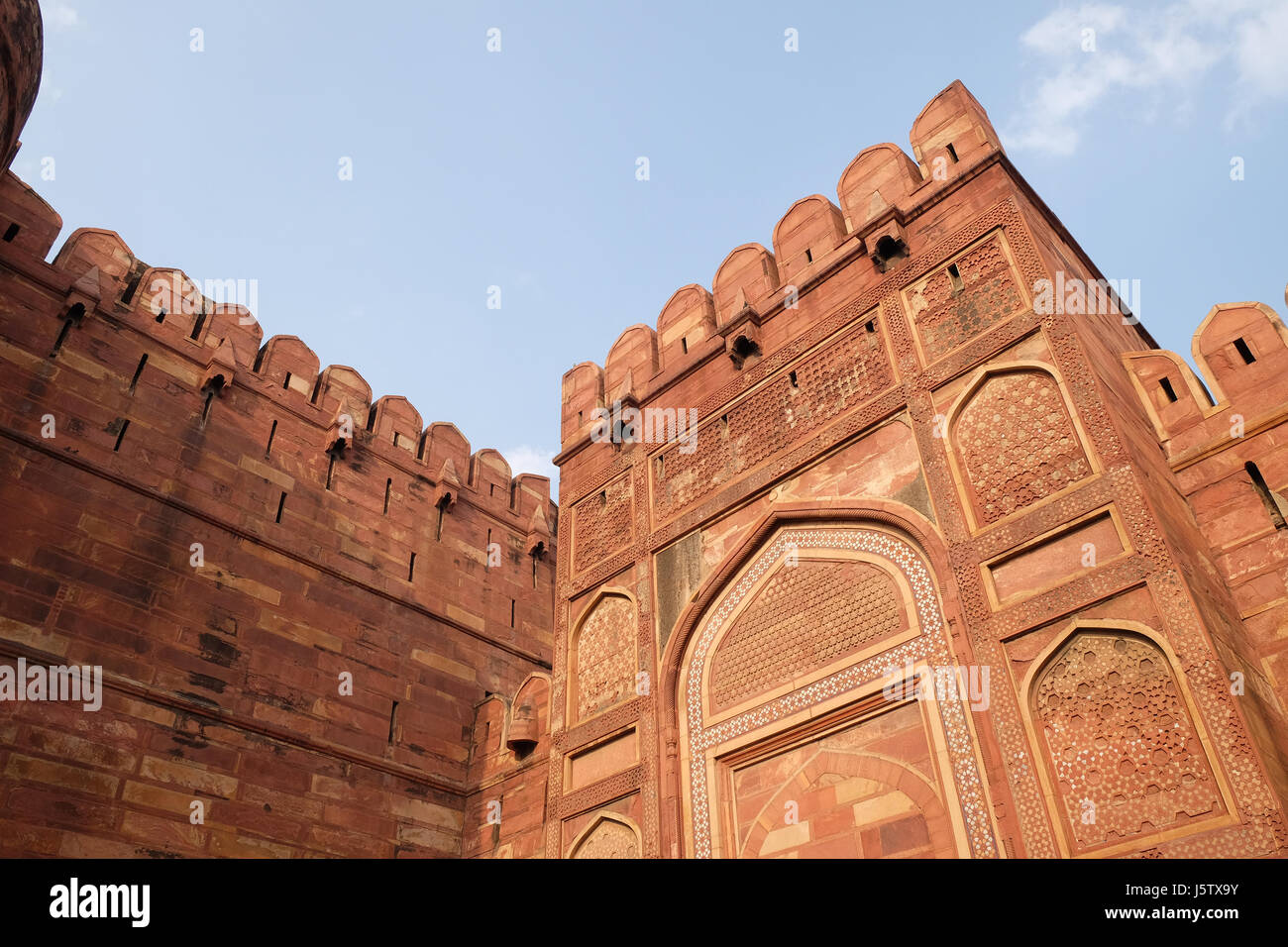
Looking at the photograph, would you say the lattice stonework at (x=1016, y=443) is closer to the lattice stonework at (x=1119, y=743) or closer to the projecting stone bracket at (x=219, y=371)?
the lattice stonework at (x=1119, y=743)

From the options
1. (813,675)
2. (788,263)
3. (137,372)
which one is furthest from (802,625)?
(137,372)

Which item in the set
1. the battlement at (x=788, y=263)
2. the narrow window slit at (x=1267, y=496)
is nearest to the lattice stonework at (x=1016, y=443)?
the narrow window slit at (x=1267, y=496)

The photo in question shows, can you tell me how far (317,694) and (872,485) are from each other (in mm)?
5036

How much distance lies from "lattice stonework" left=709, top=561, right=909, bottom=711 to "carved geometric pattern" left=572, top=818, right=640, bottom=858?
100 cm

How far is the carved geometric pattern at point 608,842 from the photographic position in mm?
6168

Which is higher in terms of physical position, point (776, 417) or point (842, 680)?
point (776, 417)

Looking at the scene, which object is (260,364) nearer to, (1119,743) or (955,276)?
(955,276)

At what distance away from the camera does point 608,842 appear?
6332mm

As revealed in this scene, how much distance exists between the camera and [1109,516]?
15.7 feet

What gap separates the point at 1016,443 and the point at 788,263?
2889mm

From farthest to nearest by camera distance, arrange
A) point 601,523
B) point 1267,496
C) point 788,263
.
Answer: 1. point 601,523
2. point 788,263
3. point 1267,496
